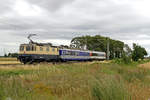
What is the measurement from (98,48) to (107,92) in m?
61.3

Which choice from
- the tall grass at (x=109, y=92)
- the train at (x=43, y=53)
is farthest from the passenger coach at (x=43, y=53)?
the tall grass at (x=109, y=92)

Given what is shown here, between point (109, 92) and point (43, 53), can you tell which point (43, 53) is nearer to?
point (43, 53)

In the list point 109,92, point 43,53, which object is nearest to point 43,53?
point 43,53

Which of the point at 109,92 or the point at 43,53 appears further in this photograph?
the point at 43,53

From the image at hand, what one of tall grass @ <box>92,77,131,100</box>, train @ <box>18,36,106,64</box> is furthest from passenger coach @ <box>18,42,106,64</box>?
tall grass @ <box>92,77,131,100</box>

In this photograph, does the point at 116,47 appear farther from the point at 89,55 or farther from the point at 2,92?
the point at 2,92

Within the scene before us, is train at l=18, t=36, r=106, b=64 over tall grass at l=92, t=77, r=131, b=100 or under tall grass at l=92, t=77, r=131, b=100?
over

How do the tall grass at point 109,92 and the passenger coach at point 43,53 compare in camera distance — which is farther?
the passenger coach at point 43,53

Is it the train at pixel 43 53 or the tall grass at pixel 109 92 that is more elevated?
the train at pixel 43 53

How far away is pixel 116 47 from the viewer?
76438 mm

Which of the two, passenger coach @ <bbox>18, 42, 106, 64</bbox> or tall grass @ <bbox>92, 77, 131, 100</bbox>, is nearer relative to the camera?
tall grass @ <bbox>92, 77, 131, 100</bbox>

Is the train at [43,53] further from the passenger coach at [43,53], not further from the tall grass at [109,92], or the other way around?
the tall grass at [109,92]

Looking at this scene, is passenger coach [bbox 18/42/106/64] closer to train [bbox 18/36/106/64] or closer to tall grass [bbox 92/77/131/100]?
train [bbox 18/36/106/64]

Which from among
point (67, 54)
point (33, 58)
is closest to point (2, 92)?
point (33, 58)
